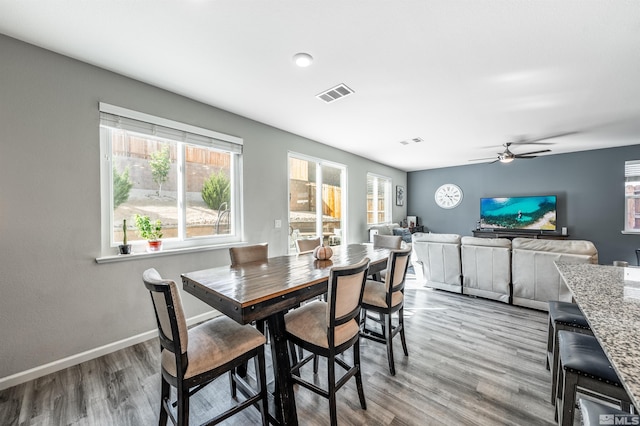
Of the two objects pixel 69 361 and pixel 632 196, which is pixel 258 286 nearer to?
pixel 69 361

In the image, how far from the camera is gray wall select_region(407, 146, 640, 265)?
5.28 metres

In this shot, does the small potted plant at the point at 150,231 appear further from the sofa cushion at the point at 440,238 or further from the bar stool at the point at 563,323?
the sofa cushion at the point at 440,238

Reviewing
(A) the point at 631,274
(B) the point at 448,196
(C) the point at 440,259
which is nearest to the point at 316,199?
(C) the point at 440,259

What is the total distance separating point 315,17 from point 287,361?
234cm

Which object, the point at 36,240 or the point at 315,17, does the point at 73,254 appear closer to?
the point at 36,240

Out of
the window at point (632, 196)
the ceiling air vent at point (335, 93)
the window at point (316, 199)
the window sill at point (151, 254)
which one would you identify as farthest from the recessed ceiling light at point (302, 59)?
the window at point (632, 196)

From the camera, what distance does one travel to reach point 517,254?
339 centimetres

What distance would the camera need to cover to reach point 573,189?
19.0 feet

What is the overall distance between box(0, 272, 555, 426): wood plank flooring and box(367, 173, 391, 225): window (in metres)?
4.16

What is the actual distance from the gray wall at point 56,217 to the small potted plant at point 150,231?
147 mm

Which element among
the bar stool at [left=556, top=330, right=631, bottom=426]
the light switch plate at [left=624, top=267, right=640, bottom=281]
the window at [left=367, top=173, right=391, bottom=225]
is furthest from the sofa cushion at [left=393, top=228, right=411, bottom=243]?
the bar stool at [left=556, top=330, right=631, bottom=426]

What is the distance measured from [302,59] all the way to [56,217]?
2521 mm

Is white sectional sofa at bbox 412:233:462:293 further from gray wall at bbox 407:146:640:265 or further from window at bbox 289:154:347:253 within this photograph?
gray wall at bbox 407:146:640:265

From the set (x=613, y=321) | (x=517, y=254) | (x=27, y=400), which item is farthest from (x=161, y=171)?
(x=517, y=254)
